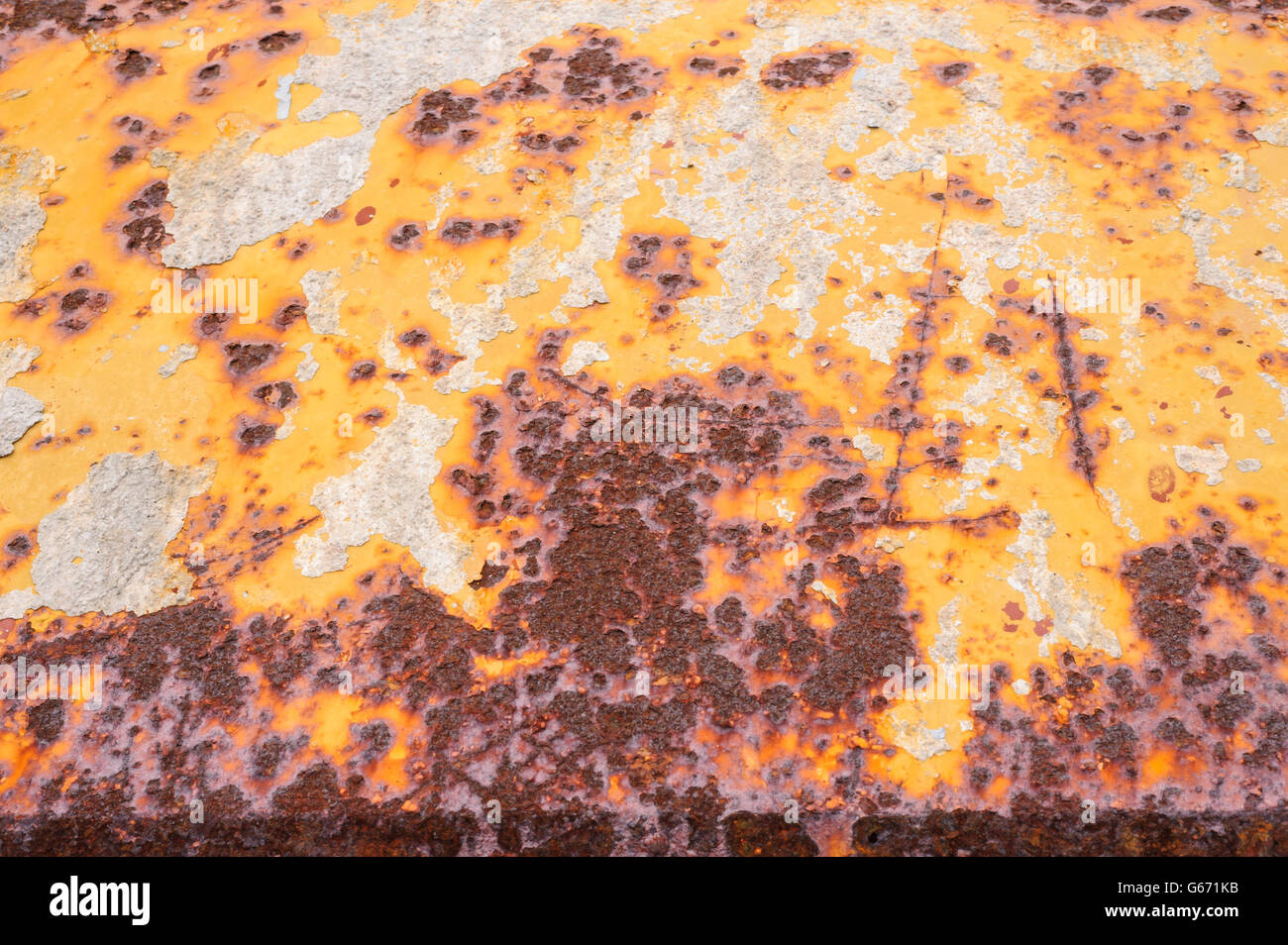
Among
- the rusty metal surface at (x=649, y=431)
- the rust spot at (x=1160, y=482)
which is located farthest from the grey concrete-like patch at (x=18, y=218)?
the rust spot at (x=1160, y=482)

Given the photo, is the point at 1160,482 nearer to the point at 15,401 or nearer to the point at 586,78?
the point at 586,78

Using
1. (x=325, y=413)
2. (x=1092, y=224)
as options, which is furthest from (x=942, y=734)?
(x=325, y=413)

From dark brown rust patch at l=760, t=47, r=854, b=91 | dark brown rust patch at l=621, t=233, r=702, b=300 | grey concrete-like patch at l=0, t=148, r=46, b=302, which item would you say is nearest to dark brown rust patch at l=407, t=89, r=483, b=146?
dark brown rust patch at l=621, t=233, r=702, b=300

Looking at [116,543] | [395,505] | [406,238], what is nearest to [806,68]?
[406,238]

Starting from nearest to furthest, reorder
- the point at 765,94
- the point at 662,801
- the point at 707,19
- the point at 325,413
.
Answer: the point at 662,801, the point at 325,413, the point at 765,94, the point at 707,19

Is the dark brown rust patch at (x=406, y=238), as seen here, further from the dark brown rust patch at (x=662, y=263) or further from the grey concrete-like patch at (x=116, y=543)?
the grey concrete-like patch at (x=116, y=543)

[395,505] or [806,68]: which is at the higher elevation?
[806,68]

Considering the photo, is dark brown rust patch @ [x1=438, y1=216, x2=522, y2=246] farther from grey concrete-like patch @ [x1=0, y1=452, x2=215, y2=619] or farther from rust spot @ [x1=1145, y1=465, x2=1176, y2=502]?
rust spot @ [x1=1145, y1=465, x2=1176, y2=502]

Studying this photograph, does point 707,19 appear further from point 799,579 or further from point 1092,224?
point 799,579
